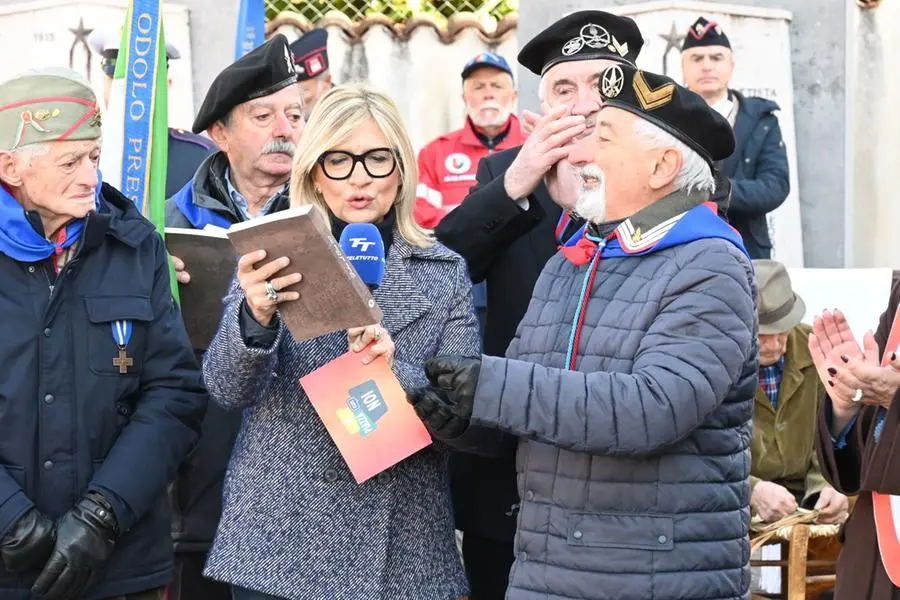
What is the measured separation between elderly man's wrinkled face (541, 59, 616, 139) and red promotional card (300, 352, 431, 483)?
1071mm

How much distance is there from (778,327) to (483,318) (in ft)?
4.84

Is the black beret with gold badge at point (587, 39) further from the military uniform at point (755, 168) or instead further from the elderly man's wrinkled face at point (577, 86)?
the military uniform at point (755, 168)

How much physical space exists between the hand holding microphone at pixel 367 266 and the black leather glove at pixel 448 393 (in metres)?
0.24

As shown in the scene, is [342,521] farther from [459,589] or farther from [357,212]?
[357,212]

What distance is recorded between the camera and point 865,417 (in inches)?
153

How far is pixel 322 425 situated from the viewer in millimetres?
3770

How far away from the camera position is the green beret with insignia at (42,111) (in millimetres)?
3893

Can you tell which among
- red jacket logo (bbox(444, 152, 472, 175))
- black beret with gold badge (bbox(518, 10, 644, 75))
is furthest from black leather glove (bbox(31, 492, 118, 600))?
red jacket logo (bbox(444, 152, 472, 175))

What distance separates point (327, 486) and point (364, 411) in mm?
253

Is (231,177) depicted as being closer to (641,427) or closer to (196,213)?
(196,213)

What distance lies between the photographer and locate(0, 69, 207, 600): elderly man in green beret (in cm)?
377

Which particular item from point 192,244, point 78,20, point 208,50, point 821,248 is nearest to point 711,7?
point 821,248

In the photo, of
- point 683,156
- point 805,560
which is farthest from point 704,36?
point 683,156

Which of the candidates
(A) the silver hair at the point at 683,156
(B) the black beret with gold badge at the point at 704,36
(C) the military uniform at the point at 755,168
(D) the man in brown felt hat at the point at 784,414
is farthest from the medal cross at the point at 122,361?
(B) the black beret with gold badge at the point at 704,36
